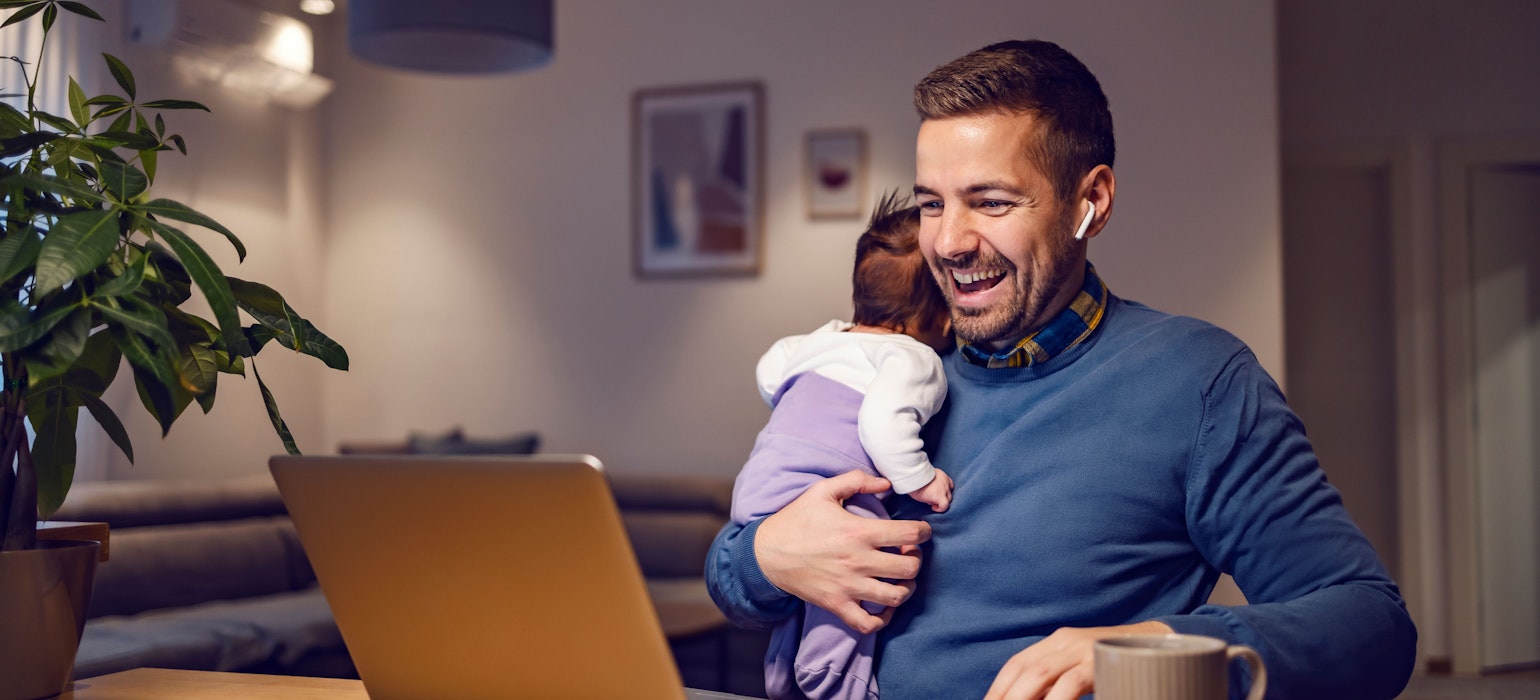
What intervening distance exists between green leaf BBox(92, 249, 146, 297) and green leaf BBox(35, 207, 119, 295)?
0.02 meters

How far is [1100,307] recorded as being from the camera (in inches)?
50.6

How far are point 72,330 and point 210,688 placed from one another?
413mm

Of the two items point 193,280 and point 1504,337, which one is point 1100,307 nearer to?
point 193,280

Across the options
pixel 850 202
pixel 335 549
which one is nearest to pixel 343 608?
pixel 335 549

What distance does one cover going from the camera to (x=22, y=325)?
3.21 feet

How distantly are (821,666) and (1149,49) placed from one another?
383 cm

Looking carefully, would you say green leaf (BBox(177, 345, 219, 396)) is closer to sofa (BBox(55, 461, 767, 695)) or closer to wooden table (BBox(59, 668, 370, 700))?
wooden table (BBox(59, 668, 370, 700))

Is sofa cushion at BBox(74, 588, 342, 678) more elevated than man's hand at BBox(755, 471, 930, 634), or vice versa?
man's hand at BBox(755, 471, 930, 634)

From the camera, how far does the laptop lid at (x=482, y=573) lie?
792mm

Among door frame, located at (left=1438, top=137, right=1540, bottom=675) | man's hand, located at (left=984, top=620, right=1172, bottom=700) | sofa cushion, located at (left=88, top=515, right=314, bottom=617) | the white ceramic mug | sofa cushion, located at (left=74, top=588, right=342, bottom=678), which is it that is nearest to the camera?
the white ceramic mug

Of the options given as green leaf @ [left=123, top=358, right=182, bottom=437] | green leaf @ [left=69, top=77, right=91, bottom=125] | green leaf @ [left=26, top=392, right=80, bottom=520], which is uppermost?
green leaf @ [left=69, top=77, right=91, bottom=125]

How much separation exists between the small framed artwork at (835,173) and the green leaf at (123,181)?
3778mm

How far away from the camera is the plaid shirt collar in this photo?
4.14 ft

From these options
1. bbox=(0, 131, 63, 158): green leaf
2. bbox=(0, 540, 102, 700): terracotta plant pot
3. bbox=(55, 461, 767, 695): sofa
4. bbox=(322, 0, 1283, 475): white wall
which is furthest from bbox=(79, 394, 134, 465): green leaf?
bbox=(322, 0, 1283, 475): white wall
